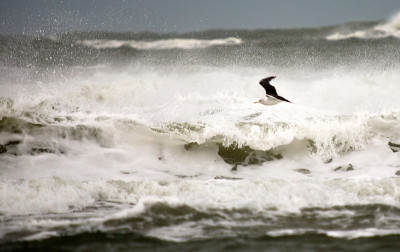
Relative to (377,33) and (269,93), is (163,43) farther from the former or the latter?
(377,33)

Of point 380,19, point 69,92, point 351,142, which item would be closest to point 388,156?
point 351,142

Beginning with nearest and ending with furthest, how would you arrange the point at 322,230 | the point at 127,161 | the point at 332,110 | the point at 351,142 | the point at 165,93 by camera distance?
the point at 322,230 < the point at 127,161 < the point at 351,142 < the point at 332,110 < the point at 165,93

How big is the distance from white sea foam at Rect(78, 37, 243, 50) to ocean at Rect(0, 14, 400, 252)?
0.09 ft

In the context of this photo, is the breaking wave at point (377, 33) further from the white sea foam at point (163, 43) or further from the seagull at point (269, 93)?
the seagull at point (269, 93)

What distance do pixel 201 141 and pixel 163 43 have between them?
5072 mm

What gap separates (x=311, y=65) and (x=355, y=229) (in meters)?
7.70

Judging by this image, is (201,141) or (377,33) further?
(377,33)

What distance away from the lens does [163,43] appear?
1103 centimetres

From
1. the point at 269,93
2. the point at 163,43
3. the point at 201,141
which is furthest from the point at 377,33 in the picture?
the point at 201,141

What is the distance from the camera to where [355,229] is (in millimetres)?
3484

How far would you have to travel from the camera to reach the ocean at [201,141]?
3.46 meters

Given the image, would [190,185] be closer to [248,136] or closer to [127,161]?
[127,161]

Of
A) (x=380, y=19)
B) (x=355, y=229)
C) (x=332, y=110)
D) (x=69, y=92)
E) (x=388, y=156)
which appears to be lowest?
(x=355, y=229)

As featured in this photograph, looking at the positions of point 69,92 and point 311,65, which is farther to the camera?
point 311,65
